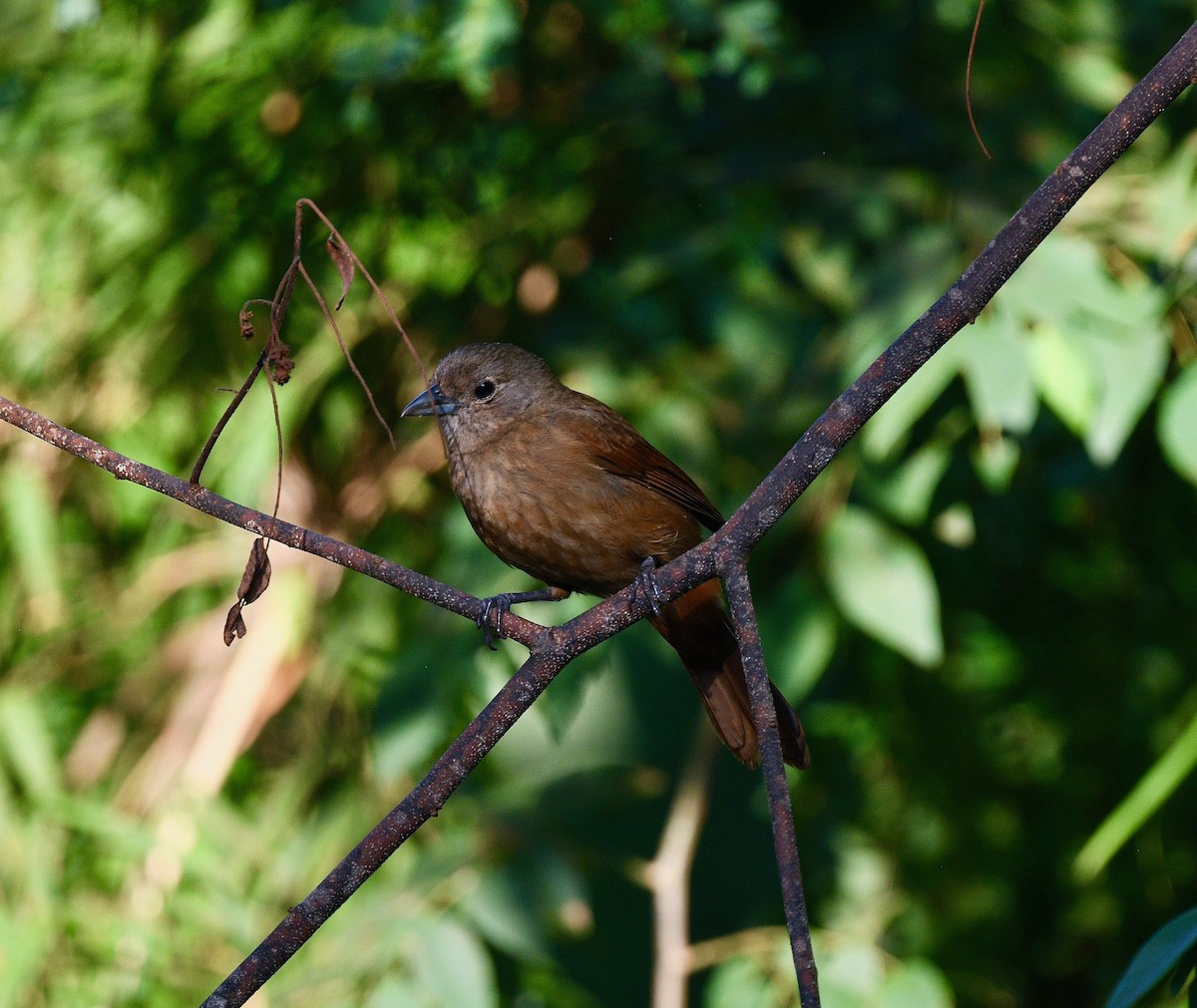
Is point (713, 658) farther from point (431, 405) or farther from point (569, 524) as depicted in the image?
point (431, 405)

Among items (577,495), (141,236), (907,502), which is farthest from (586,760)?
(141,236)

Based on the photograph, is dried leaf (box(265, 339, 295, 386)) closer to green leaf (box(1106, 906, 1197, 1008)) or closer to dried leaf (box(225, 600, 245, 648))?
dried leaf (box(225, 600, 245, 648))

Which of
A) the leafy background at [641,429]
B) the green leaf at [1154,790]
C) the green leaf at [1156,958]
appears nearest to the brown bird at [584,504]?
the leafy background at [641,429]

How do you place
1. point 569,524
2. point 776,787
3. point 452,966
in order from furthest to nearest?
point 569,524, point 452,966, point 776,787

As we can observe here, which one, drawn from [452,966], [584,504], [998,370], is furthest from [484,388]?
[452,966]

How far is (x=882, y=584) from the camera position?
2.93 meters

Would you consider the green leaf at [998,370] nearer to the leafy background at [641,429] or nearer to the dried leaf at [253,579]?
the leafy background at [641,429]

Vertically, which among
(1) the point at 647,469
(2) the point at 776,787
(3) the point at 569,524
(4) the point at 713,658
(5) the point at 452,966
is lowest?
(5) the point at 452,966

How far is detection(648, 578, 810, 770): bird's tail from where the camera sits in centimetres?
292

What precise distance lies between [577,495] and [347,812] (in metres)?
1.20

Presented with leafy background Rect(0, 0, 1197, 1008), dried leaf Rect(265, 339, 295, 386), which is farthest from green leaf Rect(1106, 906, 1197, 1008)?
dried leaf Rect(265, 339, 295, 386)

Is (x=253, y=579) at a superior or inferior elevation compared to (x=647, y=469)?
superior

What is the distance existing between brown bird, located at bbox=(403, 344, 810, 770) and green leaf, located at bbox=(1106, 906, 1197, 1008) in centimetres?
114

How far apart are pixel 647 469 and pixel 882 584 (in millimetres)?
615
